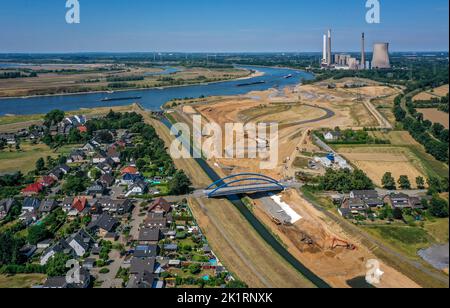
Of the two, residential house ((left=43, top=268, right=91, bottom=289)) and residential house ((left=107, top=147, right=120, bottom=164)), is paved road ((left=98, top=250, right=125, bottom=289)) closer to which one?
residential house ((left=43, top=268, right=91, bottom=289))

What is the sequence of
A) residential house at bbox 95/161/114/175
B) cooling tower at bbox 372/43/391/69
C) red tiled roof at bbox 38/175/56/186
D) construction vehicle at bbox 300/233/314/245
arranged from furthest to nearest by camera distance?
cooling tower at bbox 372/43/391/69, residential house at bbox 95/161/114/175, red tiled roof at bbox 38/175/56/186, construction vehicle at bbox 300/233/314/245

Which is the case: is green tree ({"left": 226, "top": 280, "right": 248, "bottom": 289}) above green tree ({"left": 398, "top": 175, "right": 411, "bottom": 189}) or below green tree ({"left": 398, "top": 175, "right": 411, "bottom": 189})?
below

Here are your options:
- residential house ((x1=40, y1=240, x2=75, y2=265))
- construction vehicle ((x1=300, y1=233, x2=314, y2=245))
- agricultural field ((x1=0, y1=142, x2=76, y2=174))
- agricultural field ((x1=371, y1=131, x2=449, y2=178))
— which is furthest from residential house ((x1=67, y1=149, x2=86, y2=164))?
agricultural field ((x1=371, y1=131, x2=449, y2=178))

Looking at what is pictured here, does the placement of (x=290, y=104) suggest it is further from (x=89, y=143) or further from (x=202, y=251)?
(x=202, y=251)

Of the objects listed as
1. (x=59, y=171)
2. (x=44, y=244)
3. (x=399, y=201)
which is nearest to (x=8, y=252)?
(x=44, y=244)

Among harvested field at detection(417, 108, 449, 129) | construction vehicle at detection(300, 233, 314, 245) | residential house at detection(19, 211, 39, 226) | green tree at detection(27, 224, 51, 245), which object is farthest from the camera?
harvested field at detection(417, 108, 449, 129)
